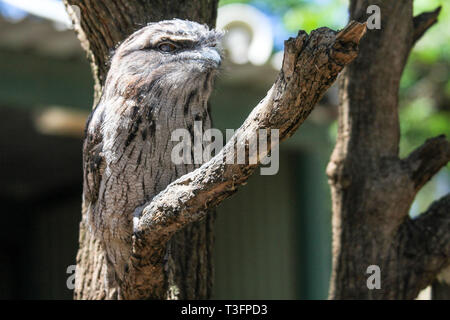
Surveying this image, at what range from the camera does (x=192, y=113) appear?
2766 millimetres

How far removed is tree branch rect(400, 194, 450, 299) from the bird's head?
1.33 m

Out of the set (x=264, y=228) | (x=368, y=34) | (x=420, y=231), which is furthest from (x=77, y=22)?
(x=264, y=228)

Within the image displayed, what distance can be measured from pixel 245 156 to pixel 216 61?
674 mm

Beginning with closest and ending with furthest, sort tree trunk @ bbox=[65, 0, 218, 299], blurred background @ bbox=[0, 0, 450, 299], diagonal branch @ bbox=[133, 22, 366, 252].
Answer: diagonal branch @ bbox=[133, 22, 366, 252] → tree trunk @ bbox=[65, 0, 218, 299] → blurred background @ bbox=[0, 0, 450, 299]

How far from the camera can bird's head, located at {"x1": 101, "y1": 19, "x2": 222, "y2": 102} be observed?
2633mm

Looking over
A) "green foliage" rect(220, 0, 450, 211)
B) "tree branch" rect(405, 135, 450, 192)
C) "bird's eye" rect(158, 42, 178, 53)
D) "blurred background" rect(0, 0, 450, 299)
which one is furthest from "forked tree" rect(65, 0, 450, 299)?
"green foliage" rect(220, 0, 450, 211)

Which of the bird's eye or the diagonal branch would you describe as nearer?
the diagonal branch

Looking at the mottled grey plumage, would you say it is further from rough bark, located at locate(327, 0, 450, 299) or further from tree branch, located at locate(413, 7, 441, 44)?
tree branch, located at locate(413, 7, 441, 44)

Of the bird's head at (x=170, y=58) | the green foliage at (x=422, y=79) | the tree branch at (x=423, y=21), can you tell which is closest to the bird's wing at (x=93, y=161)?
the bird's head at (x=170, y=58)

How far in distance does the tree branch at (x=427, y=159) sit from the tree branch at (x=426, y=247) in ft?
0.64

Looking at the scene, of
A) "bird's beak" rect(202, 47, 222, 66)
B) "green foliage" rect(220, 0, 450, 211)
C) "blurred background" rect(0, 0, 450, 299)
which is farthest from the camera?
"green foliage" rect(220, 0, 450, 211)

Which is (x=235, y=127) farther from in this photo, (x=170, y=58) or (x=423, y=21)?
(x=170, y=58)

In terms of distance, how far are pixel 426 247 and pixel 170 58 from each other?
1.57m

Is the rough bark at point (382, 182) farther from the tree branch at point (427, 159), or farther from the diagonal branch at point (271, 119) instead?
the diagonal branch at point (271, 119)
